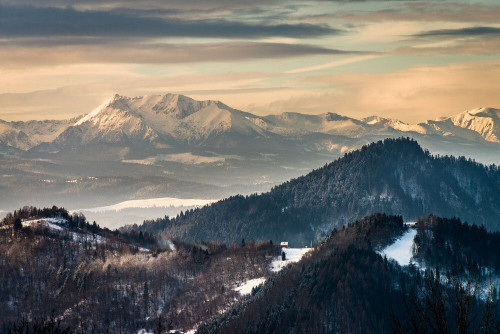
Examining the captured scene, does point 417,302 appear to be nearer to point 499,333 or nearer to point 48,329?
point 499,333

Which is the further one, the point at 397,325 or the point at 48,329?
the point at 48,329

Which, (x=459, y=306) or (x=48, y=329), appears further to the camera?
(x=48, y=329)

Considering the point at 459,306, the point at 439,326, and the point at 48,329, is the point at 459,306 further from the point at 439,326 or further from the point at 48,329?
the point at 48,329

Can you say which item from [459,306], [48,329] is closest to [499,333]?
[459,306]

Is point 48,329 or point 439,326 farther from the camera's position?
point 48,329

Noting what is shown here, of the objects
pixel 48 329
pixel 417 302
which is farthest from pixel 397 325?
pixel 48 329

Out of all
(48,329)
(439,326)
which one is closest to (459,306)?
(439,326)

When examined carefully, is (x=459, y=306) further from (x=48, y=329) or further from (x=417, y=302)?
(x=48, y=329)
